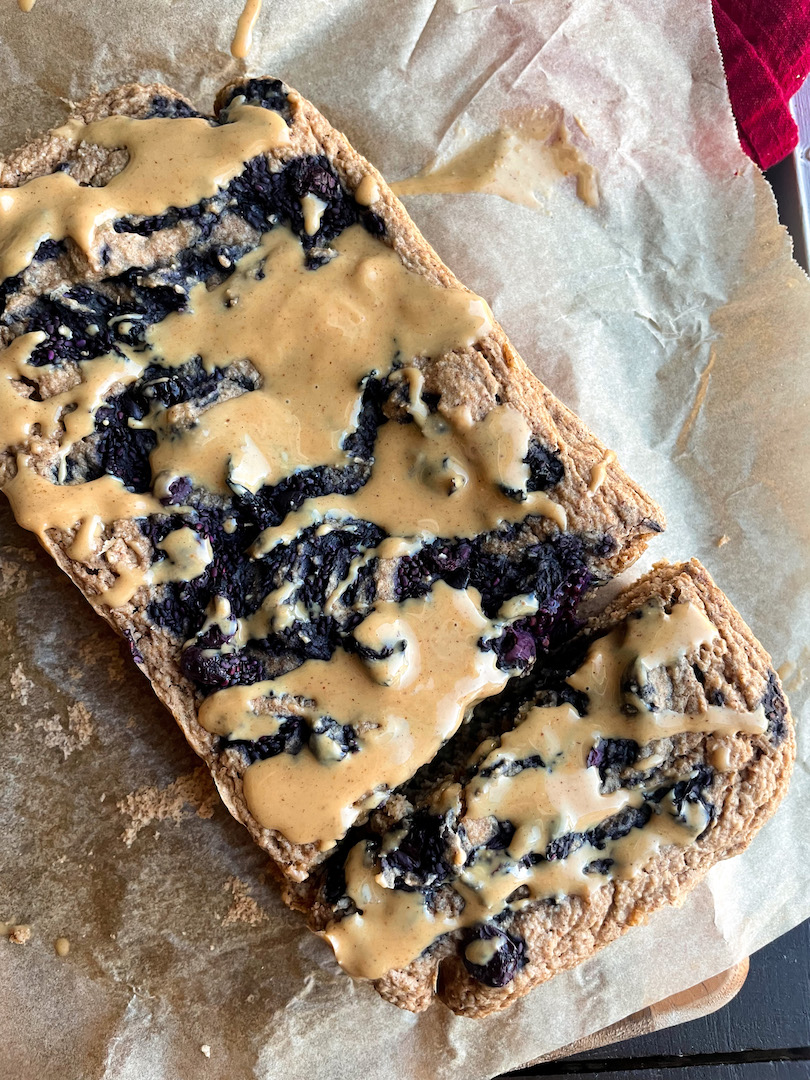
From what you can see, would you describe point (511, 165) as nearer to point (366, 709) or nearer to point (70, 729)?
point (366, 709)

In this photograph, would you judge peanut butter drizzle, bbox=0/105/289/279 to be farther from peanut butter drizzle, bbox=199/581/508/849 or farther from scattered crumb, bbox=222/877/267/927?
scattered crumb, bbox=222/877/267/927

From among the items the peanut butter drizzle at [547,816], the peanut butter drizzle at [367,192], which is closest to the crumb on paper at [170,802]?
the peanut butter drizzle at [547,816]

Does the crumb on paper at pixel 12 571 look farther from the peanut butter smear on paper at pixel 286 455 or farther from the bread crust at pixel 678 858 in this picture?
the bread crust at pixel 678 858

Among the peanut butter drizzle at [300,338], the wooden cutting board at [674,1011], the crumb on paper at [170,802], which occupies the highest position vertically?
the peanut butter drizzle at [300,338]

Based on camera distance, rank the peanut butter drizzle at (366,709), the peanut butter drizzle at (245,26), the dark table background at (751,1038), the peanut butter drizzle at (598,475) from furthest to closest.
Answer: the dark table background at (751,1038) → the peanut butter drizzle at (245,26) → the peanut butter drizzle at (598,475) → the peanut butter drizzle at (366,709)

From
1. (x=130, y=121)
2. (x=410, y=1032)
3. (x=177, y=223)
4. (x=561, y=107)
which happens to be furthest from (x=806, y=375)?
(x=410, y=1032)

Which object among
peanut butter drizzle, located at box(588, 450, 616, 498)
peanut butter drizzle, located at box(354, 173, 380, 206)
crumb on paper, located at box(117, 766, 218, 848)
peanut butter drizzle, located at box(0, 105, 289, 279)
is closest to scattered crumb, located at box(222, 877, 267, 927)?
crumb on paper, located at box(117, 766, 218, 848)

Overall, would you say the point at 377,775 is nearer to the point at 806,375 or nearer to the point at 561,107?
the point at 806,375
